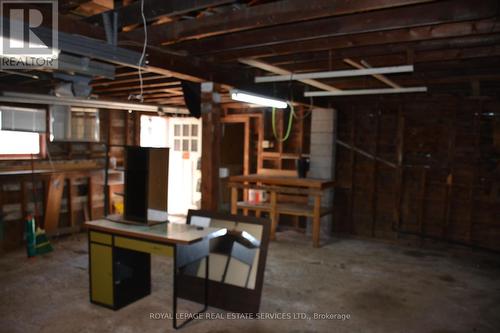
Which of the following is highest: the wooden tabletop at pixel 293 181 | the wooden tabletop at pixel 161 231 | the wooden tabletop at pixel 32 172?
the wooden tabletop at pixel 32 172

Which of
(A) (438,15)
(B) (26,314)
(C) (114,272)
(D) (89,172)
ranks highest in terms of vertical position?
(A) (438,15)

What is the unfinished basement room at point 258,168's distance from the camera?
9.50 feet

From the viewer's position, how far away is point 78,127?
7086 millimetres

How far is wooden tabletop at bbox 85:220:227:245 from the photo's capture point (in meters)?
3.14

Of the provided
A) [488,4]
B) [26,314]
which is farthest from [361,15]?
[26,314]

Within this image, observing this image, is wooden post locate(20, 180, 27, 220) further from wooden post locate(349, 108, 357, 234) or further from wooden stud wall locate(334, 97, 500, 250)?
wooden post locate(349, 108, 357, 234)

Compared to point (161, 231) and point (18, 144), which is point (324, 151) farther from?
point (18, 144)

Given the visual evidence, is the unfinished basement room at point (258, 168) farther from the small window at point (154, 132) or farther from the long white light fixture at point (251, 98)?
the small window at point (154, 132)

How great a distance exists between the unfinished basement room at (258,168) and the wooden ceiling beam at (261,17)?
1cm

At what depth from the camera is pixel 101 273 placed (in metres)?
3.63

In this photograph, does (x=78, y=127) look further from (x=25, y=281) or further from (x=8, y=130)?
(x=25, y=281)

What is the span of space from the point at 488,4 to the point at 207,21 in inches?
78.6

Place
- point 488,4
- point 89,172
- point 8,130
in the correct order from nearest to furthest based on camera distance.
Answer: point 488,4
point 8,130
point 89,172

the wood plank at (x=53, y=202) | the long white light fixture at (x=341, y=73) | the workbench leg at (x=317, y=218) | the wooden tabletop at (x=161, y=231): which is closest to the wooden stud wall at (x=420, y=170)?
the workbench leg at (x=317, y=218)
